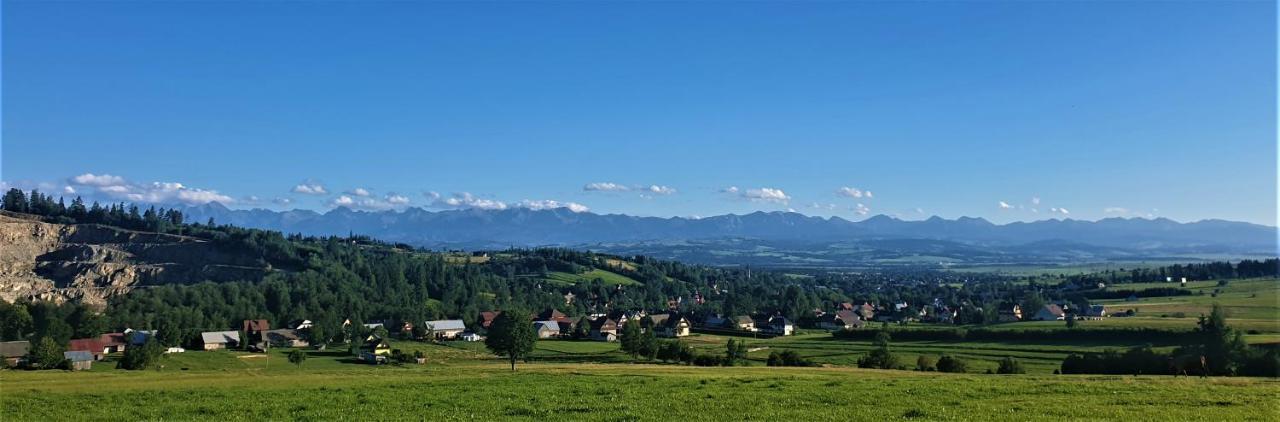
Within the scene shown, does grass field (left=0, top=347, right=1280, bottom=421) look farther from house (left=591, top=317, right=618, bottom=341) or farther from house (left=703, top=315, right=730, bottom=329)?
house (left=703, top=315, right=730, bottom=329)

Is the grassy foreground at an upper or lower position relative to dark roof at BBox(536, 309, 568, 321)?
upper

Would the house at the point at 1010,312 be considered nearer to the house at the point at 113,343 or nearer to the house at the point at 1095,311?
the house at the point at 1095,311

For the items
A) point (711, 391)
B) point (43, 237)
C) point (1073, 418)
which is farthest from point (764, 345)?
point (43, 237)

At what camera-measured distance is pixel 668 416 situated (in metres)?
19.2

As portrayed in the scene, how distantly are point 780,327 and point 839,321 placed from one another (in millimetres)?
15632

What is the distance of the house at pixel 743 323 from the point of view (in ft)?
412

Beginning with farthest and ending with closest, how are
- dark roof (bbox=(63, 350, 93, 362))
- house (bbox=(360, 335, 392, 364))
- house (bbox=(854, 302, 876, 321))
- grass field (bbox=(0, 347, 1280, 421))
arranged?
1. house (bbox=(854, 302, 876, 321))
2. house (bbox=(360, 335, 392, 364))
3. dark roof (bbox=(63, 350, 93, 362))
4. grass field (bbox=(0, 347, 1280, 421))

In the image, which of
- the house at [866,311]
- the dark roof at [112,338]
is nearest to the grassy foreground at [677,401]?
the dark roof at [112,338]

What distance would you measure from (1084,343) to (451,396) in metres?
76.2

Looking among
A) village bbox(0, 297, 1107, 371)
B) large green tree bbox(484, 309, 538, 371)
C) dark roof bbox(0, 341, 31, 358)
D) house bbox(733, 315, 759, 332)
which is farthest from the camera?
house bbox(733, 315, 759, 332)

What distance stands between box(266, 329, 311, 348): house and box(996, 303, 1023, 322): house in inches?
4445

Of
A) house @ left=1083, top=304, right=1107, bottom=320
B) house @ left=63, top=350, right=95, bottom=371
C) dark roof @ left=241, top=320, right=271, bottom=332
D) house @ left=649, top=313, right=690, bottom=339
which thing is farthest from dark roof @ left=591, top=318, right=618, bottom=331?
house @ left=1083, top=304, right=1107, bottom=320

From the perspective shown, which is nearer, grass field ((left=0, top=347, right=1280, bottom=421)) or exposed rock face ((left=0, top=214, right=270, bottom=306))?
grass field ((left=0, top=347, right=1280, bottom=421))

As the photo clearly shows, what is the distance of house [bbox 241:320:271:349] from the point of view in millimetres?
98894
